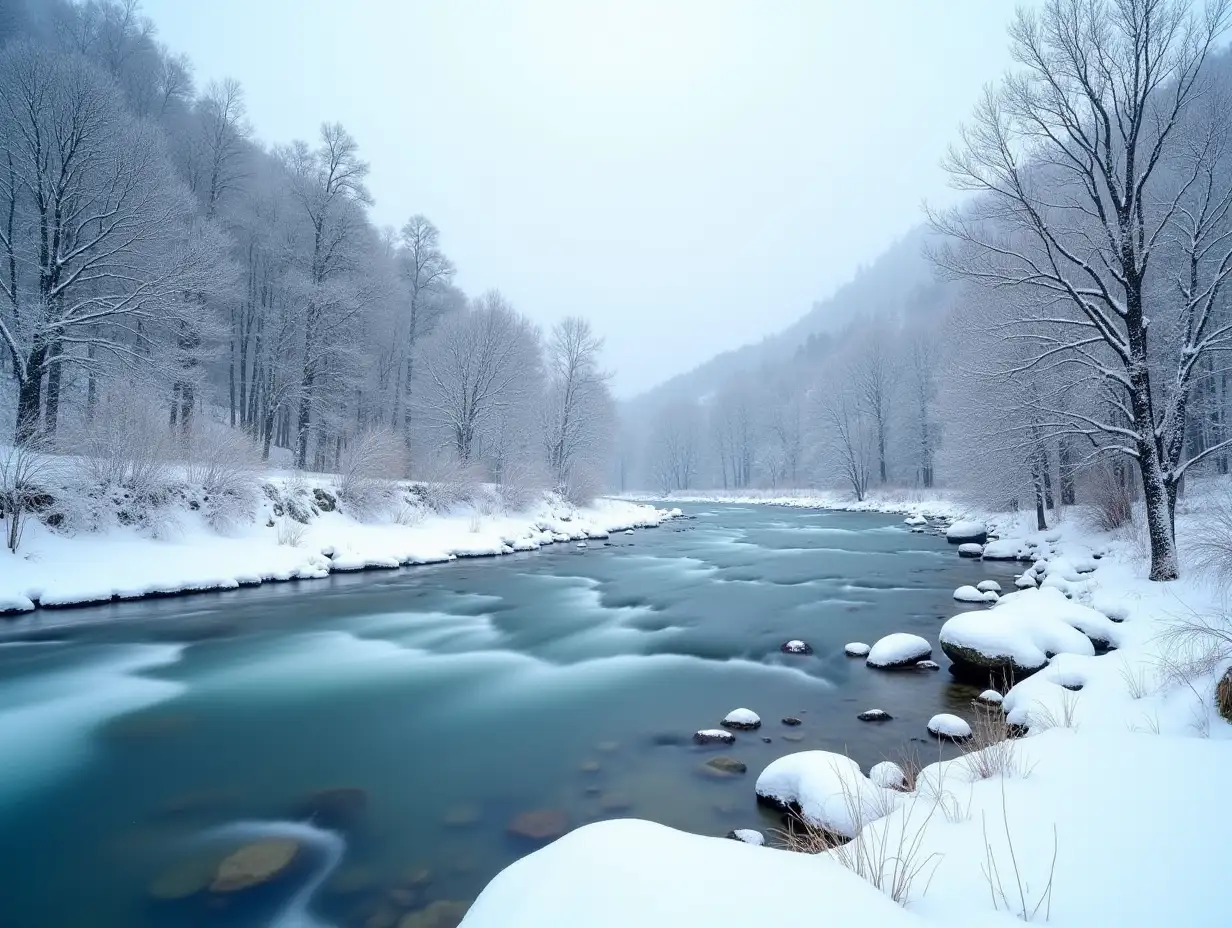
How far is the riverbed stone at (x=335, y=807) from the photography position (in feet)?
15.9

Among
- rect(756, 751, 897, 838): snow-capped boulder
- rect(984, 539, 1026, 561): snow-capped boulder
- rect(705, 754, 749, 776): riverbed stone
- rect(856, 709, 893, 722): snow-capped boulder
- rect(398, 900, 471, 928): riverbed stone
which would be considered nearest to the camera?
rect(398, 900, 471, 928): riverbed stone

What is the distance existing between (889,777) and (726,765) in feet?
4.97

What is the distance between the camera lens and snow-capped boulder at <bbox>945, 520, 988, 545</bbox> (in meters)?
23.1

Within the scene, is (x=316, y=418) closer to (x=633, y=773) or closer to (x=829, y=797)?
(x=633, y=773)

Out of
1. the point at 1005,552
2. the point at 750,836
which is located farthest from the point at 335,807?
the point at 1005,552

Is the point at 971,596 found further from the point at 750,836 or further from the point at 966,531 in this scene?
the point at 966,531

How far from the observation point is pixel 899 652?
8562 millimetres

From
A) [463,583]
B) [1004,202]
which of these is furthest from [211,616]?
[1004,202]

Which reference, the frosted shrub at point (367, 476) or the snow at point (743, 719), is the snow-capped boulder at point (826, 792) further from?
the frosted shrub at point (367, 476)

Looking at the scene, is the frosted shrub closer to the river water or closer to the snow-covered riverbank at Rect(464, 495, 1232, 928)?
the river water

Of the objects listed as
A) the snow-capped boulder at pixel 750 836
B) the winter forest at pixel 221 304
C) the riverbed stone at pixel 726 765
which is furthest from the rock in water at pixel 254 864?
the winter forest at pixel 221 304

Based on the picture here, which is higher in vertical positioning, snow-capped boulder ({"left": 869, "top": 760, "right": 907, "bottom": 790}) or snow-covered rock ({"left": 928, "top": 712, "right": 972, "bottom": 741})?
snow-capped boulder ({"left": 869, "top": 760, "right": 907, "bottom": 790})

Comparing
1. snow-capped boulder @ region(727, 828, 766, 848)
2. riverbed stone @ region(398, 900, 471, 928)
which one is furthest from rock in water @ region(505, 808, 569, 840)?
snow-capped boulder @ region(727, 828, 766, 848)

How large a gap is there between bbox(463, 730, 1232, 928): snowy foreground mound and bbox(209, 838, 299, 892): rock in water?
2.56 m
